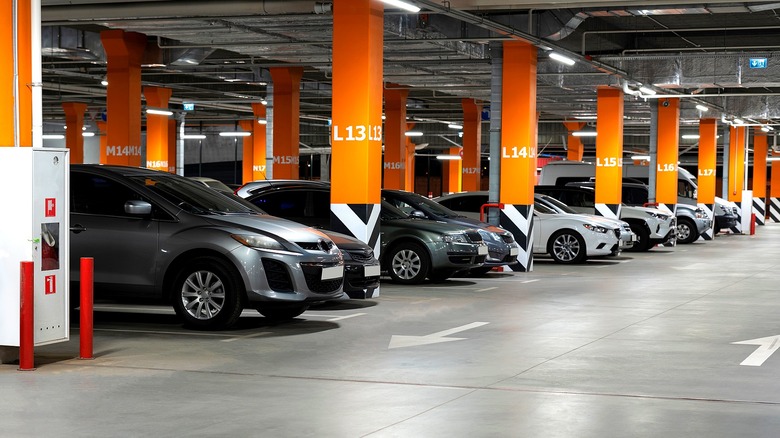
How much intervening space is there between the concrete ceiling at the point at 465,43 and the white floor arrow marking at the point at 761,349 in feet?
21.6

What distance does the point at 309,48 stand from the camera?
821 inches

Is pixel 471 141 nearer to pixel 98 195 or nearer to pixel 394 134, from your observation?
pixel 394 134

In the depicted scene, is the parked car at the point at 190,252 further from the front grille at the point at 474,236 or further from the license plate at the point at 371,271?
the front grille at the point at 474,236

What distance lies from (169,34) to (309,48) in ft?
9.90

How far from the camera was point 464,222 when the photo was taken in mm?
15828

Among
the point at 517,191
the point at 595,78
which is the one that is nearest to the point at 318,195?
Result: the point at 517,191

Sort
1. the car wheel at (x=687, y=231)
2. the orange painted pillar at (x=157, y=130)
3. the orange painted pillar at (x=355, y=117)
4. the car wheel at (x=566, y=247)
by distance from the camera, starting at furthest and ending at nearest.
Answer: the orange painted pillar at (x=157, y=130), the car wheel at (x=687, y=231), the car wheel at (x=566, y=247), the orange painted pillar at (x=355, y=117)

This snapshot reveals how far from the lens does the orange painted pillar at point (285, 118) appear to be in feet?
90.1

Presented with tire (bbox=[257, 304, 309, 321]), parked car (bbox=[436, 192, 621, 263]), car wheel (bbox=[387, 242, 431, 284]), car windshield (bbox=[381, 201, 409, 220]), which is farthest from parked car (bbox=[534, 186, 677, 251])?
tire (bbox=[257, 304, 309, 321])

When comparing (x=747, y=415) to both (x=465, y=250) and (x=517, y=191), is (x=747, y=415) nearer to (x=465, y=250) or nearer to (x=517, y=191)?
(x=465, y=250)

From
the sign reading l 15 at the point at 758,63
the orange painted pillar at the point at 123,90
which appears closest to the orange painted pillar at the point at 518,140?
the sign reading l 15 at the point at 758,63

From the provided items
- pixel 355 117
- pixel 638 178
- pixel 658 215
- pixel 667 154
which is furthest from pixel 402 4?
pixel 638 178

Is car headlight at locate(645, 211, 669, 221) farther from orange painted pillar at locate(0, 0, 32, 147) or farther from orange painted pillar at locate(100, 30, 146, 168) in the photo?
orange painted pillar at locate(0, 0, 32, 147)

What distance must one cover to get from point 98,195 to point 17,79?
2.28 metres
